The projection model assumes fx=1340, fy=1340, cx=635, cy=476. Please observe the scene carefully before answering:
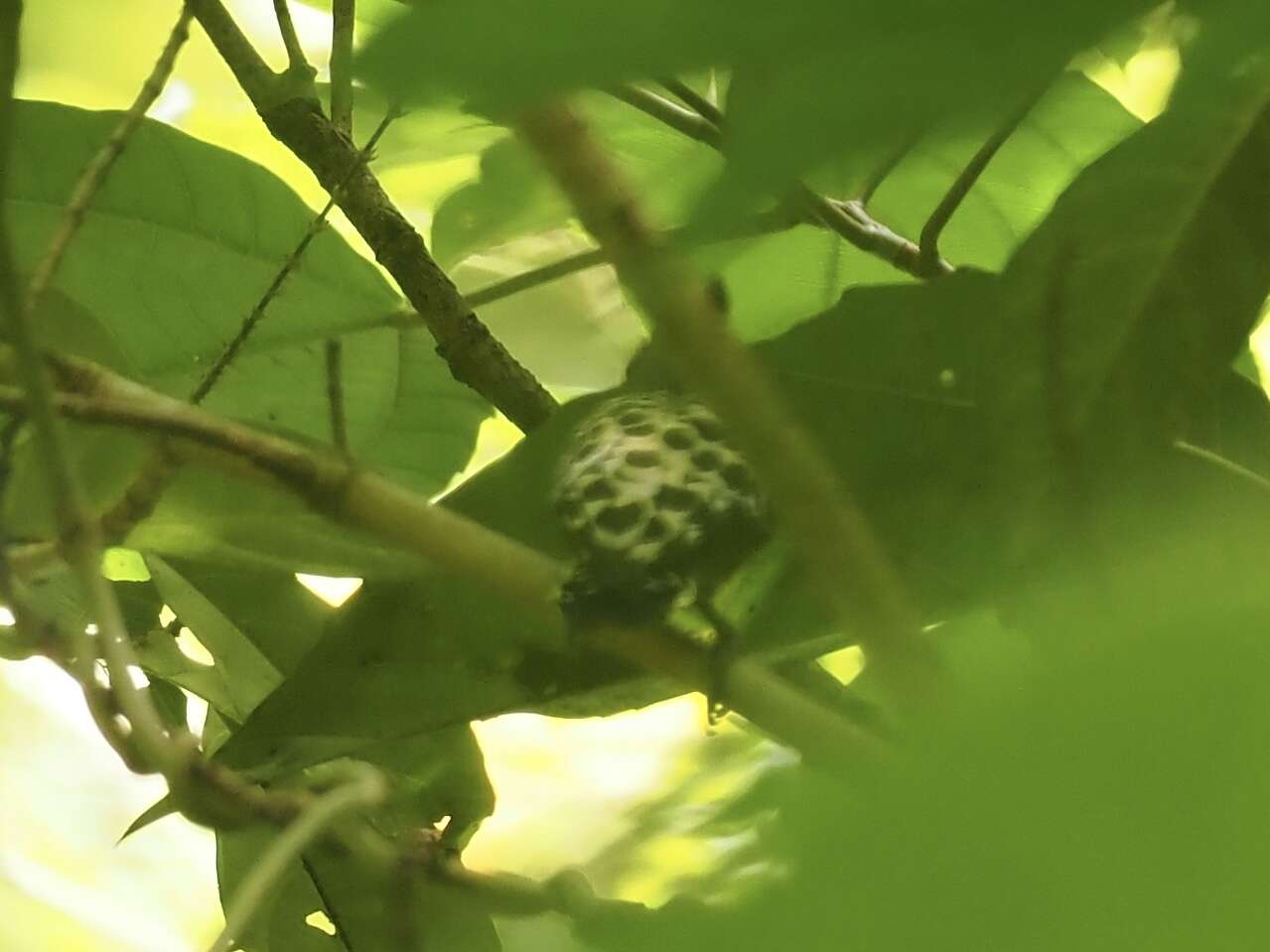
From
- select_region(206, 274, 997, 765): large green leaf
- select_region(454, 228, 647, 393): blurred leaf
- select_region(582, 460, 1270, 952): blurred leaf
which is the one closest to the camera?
select_region(582, 460, 1270, 952): blurred leaf

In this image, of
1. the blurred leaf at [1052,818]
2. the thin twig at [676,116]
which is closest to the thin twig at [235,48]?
the thin twig at [676,116]

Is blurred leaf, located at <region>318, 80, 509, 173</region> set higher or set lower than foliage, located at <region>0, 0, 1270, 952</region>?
higher

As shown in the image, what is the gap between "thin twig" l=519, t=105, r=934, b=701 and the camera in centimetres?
18

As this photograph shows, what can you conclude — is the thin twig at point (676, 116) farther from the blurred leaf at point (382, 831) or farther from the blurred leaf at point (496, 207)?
the blurred leaf at point (382, 831)

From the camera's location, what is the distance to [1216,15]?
146 millimetres

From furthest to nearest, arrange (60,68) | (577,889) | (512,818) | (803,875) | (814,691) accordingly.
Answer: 1. (60,68)
2. (512,818)
3. (814,691)
4. (577,889)
5. (803,875)

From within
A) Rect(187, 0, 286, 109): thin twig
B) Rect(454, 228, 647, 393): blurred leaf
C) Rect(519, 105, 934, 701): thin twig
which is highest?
Rect(454, 228, 647, 393): blurred leaf

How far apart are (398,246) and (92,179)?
0.14 metres

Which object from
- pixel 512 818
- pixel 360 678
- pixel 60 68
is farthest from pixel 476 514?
pixel 60 68

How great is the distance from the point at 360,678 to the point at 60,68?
512 mm

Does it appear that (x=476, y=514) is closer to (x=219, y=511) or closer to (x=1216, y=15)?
(x=219, y=511)

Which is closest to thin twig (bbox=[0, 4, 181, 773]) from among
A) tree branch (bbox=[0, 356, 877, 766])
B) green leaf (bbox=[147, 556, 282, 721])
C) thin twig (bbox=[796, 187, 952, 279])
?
tree branch (bbox=[0, 356, 877, 766])

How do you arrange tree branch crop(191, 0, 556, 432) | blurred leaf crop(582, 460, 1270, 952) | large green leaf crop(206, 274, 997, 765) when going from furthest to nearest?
tree branch crop(191, 0, 556, 432)
large green leaf crop(206, 274, 997, 765)
blurred leaf crop(582, 460, 1270, 952)

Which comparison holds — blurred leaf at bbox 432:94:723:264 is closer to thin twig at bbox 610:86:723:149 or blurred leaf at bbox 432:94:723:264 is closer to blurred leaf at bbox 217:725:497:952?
thin twig at bbox 610:86:723:149
